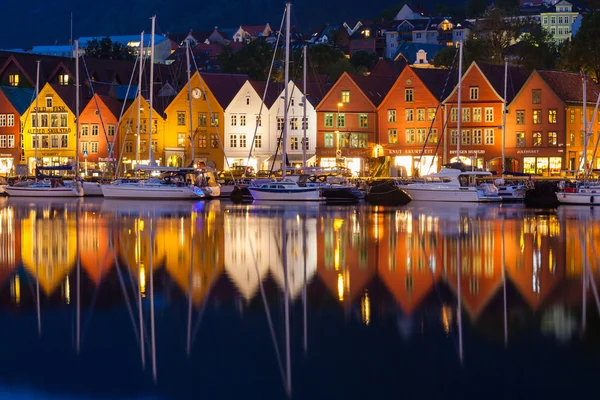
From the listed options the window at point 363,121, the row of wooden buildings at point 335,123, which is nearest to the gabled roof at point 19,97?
the row of wooden buildings at point 335,123

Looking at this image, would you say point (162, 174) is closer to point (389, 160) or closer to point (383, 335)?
point (389, 160)

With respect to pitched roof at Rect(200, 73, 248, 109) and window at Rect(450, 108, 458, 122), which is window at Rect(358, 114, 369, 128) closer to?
window at Rect(450, 108, 458, 122)

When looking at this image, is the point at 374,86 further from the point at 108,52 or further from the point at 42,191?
the point at 108,52

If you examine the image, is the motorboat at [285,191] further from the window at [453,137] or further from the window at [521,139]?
the window at [521,139]

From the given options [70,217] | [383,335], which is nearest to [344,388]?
[383,335]

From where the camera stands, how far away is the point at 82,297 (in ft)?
81.4

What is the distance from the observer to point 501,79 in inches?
3558

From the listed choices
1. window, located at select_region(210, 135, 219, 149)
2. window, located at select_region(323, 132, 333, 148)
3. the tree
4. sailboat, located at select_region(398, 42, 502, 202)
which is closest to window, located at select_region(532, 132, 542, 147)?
sailboat, located at select_region(398, 42, 502, 202)

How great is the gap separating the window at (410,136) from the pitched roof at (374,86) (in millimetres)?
4303

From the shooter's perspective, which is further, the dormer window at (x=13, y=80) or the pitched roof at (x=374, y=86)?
the dormer window at (x=13, y=80)

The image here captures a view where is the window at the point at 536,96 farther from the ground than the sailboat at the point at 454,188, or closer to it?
farther from the ground

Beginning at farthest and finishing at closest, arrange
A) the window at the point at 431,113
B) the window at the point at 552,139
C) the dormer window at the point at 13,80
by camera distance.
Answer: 1. the dormer window at the point at 13,80
2. the window at the point at 431,113
3. the window at the point at 552,139

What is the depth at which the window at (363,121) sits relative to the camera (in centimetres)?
9512

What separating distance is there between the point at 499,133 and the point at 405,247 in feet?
176
